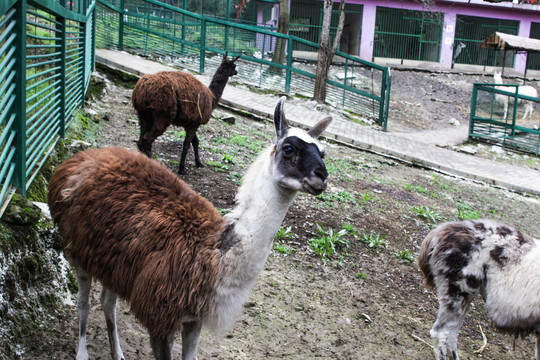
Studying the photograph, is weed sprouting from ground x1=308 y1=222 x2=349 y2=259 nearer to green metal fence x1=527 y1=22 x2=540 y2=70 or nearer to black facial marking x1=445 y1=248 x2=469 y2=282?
black facial marking x1=445 y1=248 x2=469 y2=282

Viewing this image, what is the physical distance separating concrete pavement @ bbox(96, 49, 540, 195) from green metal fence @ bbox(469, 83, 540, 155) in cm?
233

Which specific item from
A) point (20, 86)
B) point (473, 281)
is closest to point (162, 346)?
point (20, 86)

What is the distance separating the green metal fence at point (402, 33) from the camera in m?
28.9

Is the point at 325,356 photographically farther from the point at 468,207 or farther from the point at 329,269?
the point at 468,207

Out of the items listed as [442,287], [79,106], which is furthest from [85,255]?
[79,106]

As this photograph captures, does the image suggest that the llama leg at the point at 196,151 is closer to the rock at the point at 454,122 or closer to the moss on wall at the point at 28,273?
the moss on wall at the point at 28,273

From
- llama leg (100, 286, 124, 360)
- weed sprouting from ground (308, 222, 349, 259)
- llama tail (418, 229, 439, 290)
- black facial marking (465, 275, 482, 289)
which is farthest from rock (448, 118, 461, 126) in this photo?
llama leg (100, 286, 124, 360)

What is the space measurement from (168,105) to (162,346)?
5.02m

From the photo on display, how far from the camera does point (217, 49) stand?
56.6 ft

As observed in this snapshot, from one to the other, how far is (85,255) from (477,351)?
379 centimetres

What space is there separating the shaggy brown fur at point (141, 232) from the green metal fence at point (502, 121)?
14.7 metres

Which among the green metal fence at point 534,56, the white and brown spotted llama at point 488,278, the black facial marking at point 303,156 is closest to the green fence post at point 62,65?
the black facial marking at point 303,156

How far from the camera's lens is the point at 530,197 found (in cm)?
1134

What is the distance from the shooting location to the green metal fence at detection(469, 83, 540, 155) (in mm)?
15883
